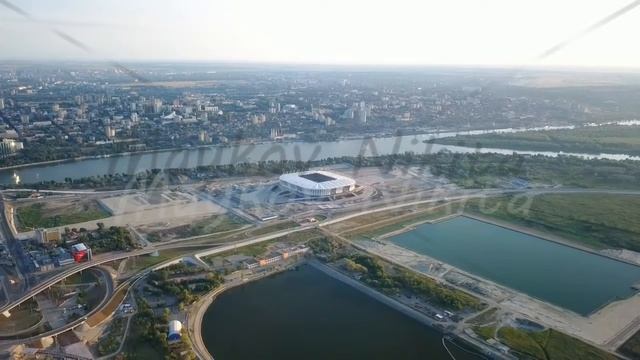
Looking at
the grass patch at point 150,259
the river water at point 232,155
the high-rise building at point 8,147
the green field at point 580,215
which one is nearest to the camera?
the grass patch at point 150,259

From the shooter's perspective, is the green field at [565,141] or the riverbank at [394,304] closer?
the riverbank at [394,304]

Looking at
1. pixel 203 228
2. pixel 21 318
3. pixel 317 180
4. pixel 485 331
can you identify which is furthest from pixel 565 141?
pixel 21 318

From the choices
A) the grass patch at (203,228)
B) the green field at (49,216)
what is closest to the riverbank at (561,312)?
the grass patch at (203,228)

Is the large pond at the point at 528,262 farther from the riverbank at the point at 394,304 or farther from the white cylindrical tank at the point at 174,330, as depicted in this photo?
the white cylindrical tank at the point at 174,330

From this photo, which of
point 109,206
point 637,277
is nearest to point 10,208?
point 109,206

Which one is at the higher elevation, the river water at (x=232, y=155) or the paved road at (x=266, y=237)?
the paved road at (x=266, y=237)

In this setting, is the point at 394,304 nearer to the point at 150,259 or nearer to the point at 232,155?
the point at 150,259
